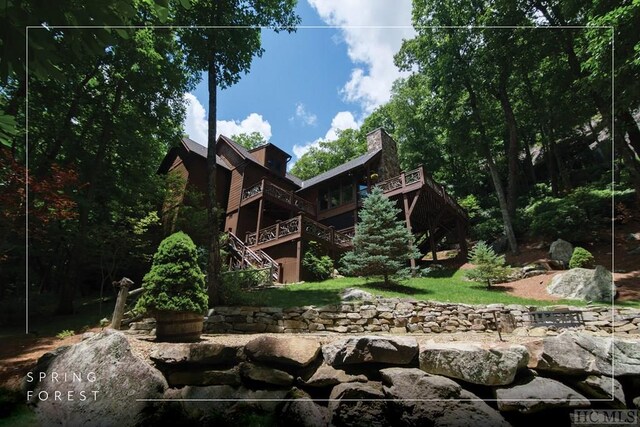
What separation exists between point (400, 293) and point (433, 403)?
6598mm

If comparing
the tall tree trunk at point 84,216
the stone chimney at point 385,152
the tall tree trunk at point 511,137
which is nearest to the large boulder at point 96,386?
the tall tree trunk at point 84,216

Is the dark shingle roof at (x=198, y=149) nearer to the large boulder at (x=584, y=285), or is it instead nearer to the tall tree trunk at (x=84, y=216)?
the tall tree trunk at (x=84, y=216)

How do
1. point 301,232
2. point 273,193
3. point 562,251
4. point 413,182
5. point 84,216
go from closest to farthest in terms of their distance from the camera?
point 84,216 < point 562,251 < point 301,232 < point 413,182 < point 273,193

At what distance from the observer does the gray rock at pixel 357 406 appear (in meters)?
4.08

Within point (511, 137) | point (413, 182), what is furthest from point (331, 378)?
point (511, 137)

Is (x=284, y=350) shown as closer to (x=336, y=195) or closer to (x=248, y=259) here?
(x=248, y=259)

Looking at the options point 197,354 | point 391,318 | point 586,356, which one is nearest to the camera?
point 586,356

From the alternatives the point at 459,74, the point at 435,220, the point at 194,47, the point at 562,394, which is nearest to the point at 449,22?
A: the point at 459,74

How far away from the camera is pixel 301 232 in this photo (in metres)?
13.7

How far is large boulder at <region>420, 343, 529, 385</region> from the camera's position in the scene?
4.13 meters

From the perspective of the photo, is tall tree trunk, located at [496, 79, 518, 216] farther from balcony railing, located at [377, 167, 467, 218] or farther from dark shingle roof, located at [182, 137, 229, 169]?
dark shingle roof, located at [182, 137, 229, 169]

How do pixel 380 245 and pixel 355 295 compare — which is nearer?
pixel 355 295

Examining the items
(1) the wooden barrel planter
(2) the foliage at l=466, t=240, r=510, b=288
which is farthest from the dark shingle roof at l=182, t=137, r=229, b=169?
(2) the foliage at l=466, t=240, r=510, b=288

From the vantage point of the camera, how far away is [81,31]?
2.61 m
